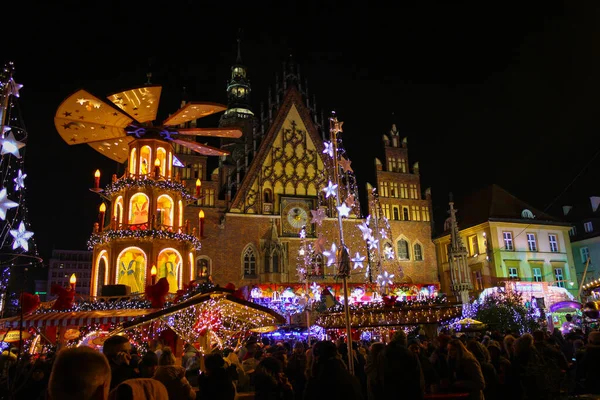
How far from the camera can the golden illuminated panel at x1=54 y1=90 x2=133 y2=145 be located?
1767 cm

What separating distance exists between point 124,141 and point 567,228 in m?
34.5

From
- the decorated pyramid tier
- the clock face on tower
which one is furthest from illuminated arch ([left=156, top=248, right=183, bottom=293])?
the clock face on tower

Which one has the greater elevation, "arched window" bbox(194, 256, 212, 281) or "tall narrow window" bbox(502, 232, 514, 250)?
"tall narrow window" bbox(502, 232, 514, 250)

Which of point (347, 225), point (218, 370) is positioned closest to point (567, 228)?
point (347, 225)

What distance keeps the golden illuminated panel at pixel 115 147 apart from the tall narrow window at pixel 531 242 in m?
30.5

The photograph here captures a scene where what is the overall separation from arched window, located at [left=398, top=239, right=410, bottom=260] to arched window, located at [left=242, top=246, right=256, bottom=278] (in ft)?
37.5

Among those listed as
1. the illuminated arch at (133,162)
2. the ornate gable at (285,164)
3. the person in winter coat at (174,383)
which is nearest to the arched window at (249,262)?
the ornate gable at (285,164)

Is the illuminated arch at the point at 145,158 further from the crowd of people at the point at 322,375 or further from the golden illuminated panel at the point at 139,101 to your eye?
the crowd of people at the point at 322,375

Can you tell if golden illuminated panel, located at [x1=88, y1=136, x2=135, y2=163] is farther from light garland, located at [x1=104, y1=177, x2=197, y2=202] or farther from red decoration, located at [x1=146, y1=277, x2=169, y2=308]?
red decoration, located at [x1=146, y1=277, x2=169, y2=308]

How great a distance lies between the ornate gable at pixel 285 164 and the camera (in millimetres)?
33281

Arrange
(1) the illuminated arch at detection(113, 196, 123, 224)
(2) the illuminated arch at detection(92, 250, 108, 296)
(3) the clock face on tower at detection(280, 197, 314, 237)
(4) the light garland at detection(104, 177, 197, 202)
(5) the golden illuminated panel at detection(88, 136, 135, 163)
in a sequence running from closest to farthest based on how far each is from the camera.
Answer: (2) the illuminated arch at detection(92, 250, 108, 296) → (4) the light garland at detection(104, 177, 197, 202) → (1) the illuminated arch at detection(113, 196, 123, 224) → (5) the golden illuminated panel at detection(88, 136, 135, 163) → (3) the clock face on tower at detection(280, 197, 314, 237)

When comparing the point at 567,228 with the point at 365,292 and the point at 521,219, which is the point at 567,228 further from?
the point at 365,292

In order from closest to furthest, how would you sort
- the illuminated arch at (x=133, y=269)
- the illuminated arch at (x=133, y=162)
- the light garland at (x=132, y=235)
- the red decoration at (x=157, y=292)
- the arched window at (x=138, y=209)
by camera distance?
the red decoration at (x=157, y=292), the light garland at (x=132, y=235), the illuminated arch at (x=133, y=269), the arched window at (x=138, y=209), the illuminated arch at (x=133, y=162)

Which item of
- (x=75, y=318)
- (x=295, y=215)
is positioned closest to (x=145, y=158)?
(x=75, y=318)
